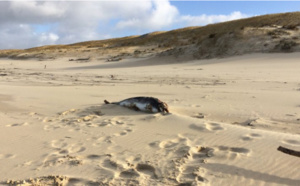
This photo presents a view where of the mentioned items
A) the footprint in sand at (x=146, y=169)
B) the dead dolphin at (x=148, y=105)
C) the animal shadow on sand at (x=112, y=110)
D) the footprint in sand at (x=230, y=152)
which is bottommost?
the footprint in sand at (x=146, y=169)

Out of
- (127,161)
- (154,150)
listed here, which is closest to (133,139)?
(154,150)

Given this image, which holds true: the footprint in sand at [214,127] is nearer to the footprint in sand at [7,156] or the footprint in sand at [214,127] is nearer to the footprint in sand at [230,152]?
the footprint in sand at [230,152]

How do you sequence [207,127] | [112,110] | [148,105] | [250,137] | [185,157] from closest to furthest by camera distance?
[185,157]
[250,137]
[207,127]
[148,105]
[112,110]

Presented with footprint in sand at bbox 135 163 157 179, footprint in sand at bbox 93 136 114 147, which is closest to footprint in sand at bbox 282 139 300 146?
footprint in sand at bbox 135 163 157 179

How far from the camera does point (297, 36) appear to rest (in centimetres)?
1975

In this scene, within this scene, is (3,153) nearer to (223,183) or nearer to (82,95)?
(223,183)

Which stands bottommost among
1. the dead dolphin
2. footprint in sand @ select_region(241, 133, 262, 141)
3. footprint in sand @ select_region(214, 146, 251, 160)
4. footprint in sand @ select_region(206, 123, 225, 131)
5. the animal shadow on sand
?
footprint in sand @ select_region(214, 146, 251, 160)

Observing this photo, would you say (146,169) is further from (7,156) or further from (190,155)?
(7,156)

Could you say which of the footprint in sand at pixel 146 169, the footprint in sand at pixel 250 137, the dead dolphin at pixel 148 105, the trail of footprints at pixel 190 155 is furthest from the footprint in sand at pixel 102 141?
the footprint in sand at pixel 250 137

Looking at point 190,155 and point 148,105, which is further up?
point 148,105

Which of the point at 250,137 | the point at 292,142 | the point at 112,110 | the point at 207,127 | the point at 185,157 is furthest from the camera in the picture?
the point at 112,110

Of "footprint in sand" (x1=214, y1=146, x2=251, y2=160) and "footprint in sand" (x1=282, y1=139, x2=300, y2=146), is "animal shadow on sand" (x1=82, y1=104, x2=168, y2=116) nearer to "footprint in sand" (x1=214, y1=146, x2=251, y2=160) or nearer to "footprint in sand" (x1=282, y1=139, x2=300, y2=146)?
"footprint in sand" (x1=214, y1=146, x2=251, y2=160)

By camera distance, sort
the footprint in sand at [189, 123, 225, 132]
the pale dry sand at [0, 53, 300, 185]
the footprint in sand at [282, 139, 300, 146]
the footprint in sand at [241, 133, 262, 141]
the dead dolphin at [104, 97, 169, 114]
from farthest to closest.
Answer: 1. the dead dolphin at [104, 97, 169, 114]
2. the footprint in sand at [189, 123, 225, 132]
3. the footprint in sand at [241, 133, 262, 141]
4. the footprint in sand at [282, 139, 300, 146]
5. the pale dry sand at [0, 53, 300, 185]

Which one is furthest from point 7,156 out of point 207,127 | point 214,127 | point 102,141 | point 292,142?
point 292,142
